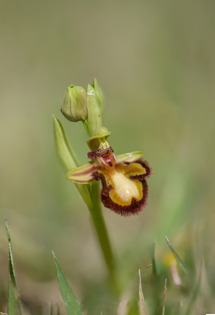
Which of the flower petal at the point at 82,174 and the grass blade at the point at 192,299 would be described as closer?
the grass blade at the point at 192,299

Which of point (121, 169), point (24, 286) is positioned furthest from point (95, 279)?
point (121, 169)

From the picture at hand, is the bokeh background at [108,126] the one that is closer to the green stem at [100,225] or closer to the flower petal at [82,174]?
the green stem at [100,225]

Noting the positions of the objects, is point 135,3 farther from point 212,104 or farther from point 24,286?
point 24,286

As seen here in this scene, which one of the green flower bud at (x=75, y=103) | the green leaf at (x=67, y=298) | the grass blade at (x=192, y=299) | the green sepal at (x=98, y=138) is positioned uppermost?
the green flower bud at (x=75, y=103)

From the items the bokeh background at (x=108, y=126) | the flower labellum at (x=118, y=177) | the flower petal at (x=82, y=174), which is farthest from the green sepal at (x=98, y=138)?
the bokeh background at (x=108, y=126)

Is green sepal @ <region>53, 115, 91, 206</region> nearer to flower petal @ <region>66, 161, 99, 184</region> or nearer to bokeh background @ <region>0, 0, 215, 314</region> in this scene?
flower petal @ <region>66, 161, 99, 184</region>

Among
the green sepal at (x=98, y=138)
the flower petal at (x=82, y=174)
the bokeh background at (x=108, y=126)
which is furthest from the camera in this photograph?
the bokeh background at (x=108, y=126)

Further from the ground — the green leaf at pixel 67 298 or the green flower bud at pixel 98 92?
the green flower bud at pixel 98 92

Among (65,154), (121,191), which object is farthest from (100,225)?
(65,154)

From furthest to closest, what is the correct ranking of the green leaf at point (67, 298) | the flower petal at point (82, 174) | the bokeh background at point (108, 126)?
1. the bokeh background at point (108, 126)
2. the flower petal at point (82, 174)
3. the green leaf at point (67, 298)
